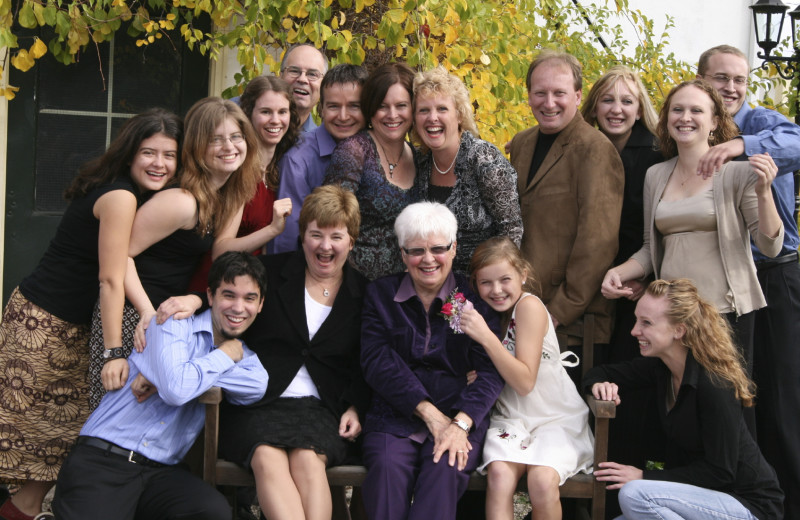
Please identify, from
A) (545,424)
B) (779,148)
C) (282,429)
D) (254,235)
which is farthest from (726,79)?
(282,429)

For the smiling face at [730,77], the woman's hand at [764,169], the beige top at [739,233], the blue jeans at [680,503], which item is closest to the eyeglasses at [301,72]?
the smiling face at [730,77]

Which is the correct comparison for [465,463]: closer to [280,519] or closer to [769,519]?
[280,519]

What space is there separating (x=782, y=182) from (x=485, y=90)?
72.5 inches

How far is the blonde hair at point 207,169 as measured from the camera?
141 inches

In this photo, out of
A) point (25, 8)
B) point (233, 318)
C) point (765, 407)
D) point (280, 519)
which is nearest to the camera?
point (280, 519)

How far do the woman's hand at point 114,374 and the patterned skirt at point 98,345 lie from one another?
0.09 m

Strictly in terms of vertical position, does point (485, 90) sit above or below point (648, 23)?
below

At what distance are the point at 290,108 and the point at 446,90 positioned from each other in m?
0.76

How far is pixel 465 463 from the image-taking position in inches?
130

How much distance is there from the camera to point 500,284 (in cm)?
354

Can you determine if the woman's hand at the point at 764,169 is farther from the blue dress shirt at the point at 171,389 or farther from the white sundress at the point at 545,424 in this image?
the blue dress shirt at the point at 171,389

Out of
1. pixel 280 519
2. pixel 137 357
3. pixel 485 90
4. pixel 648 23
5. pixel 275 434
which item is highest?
pixel 648 23

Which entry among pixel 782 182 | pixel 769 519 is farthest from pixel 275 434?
pixel 782 182

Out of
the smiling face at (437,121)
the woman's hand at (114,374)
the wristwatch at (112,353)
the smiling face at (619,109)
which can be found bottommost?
the woman's hand at (114,374)
